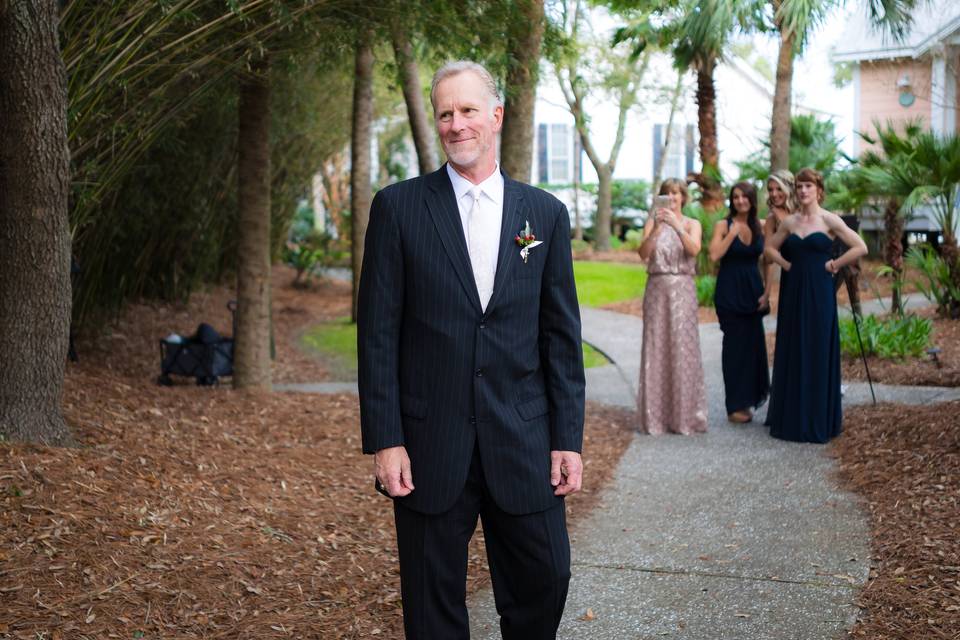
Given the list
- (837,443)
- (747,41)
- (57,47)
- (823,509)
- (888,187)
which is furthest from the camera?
(747,41)

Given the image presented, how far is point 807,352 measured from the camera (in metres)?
7.35

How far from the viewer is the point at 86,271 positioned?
1023 cm

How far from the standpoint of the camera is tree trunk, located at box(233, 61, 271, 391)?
8344mm

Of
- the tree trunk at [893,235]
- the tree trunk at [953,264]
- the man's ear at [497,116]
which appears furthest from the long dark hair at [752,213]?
the tree trunk at [893,235]

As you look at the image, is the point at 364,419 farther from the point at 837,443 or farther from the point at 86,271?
the point at 86,271

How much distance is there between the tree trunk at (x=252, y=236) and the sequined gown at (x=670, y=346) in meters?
3.05

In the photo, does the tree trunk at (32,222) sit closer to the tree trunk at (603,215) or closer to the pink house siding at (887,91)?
the pink house siding at (887,91)

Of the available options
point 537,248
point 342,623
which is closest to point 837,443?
point 342,623

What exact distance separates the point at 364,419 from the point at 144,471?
9.59ft

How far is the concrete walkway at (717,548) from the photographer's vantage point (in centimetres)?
409

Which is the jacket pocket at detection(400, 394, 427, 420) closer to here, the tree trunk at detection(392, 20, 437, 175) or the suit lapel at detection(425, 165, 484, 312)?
the suit lapel at detection(425, 165, 484, 312)

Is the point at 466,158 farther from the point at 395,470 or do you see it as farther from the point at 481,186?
the point at 395,470

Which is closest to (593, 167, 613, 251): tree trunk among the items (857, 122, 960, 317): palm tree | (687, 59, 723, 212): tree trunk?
(687, 59, 723, 212): tree trunk

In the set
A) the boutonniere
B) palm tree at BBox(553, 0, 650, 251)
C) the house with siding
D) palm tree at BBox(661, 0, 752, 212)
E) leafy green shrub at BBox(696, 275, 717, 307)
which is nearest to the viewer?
the boutonniere
